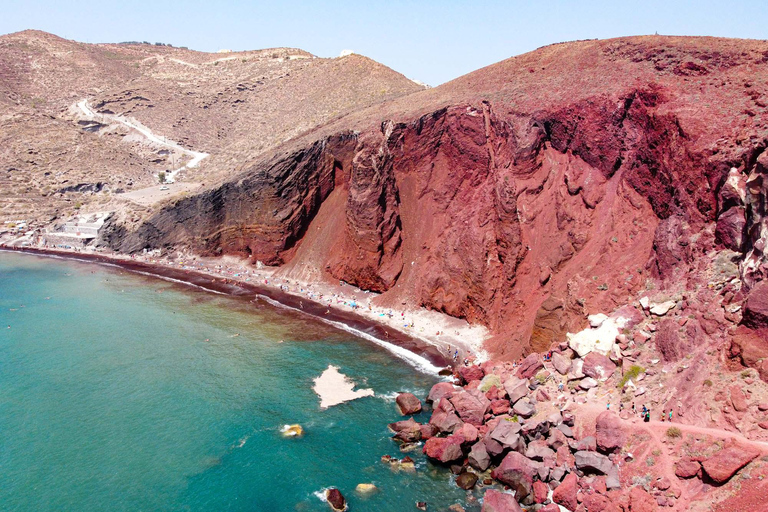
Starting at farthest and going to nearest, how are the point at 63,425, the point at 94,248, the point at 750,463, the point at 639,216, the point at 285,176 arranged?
the point at 94,248 < the point at 285,176 < the point at 639,216 < the point at 63,425 < the point at 750,463

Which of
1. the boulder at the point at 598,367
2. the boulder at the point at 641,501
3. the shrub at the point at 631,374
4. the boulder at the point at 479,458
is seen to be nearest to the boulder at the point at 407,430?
the boulder at the point at 479,458

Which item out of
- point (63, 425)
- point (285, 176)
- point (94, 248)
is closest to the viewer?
point (63, 425)

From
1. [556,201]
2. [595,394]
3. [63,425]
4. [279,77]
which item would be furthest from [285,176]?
[279,77]

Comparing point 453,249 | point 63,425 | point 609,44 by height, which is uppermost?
point 609,44

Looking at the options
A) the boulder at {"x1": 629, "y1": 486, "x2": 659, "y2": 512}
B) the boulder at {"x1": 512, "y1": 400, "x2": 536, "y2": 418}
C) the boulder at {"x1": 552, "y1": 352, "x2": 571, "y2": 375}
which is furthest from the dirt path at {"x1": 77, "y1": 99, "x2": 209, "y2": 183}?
the boulder at {"x1": 629, "y1": 486, "x2": 659, "y2": 512}

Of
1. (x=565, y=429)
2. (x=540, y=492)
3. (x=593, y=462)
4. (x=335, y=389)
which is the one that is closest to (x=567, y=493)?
(x=540, y=492)

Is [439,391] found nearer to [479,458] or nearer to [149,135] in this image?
[479,458]

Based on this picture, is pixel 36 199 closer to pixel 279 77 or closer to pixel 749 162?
pixel 279 77
